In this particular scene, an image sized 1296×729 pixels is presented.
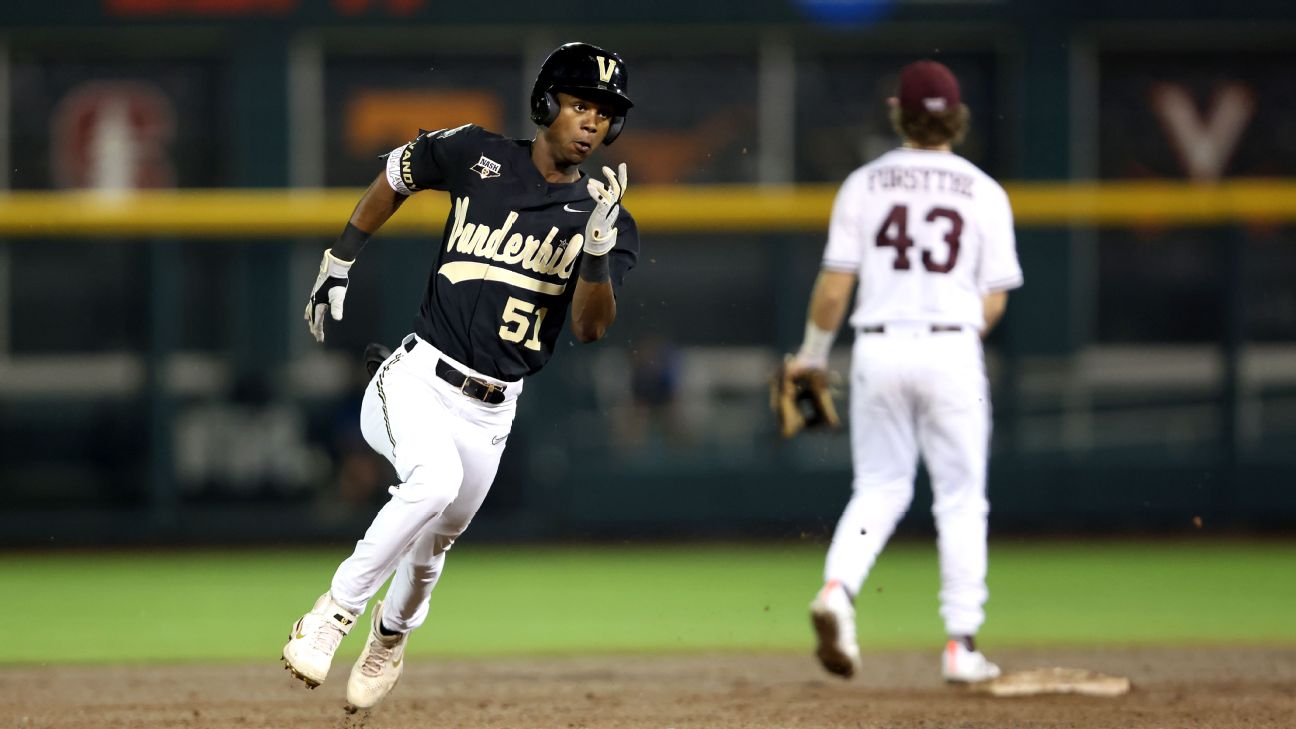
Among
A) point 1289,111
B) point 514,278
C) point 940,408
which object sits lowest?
point 940,408

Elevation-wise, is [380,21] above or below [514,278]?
above

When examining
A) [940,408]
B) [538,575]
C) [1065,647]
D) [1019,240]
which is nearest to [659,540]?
[538,575]

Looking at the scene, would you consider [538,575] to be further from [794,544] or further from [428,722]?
[428,722]

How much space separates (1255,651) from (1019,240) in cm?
421

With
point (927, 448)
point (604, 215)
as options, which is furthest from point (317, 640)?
point (927, 448)

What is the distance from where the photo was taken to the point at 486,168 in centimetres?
441

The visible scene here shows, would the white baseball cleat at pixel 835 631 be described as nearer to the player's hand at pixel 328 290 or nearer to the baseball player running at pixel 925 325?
the baseball player running at pixel 925 325

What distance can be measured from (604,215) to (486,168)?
1.66 feet

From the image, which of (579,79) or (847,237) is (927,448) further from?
(579,79)

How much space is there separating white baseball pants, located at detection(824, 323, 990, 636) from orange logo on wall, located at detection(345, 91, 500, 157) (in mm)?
9433

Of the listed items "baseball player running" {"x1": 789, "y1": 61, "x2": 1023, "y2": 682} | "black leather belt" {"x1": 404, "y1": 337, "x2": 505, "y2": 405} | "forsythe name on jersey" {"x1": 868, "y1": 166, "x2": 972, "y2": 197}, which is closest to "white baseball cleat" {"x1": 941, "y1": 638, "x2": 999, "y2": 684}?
"baseball player running" {"x1": 789, "y1": 61, "x2": 1023, "y2": 682}

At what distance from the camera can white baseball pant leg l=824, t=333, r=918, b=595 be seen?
17.1 feet

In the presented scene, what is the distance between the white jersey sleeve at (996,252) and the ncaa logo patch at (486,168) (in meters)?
1.65

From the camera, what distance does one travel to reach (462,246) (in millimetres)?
4379
